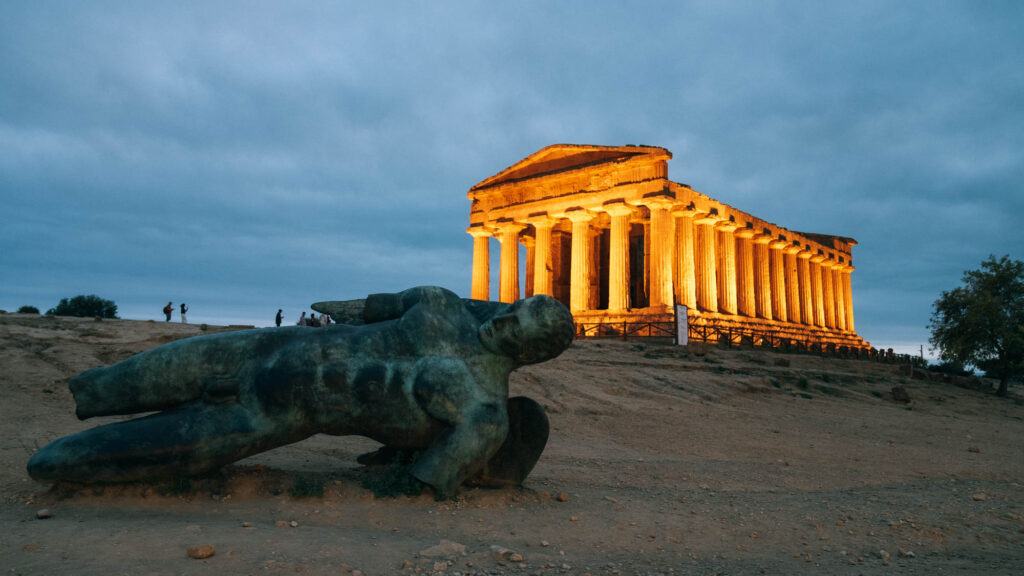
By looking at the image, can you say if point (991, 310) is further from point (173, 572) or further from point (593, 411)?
point (173, 572)

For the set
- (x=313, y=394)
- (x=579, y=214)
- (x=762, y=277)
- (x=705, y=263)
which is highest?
(x=579, y=214)

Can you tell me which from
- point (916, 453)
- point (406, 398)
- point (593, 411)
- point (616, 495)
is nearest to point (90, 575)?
point (406, 398)

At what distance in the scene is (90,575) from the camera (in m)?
2.49

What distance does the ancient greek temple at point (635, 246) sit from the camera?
27.7m

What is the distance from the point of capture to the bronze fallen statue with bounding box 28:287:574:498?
360 centimetres

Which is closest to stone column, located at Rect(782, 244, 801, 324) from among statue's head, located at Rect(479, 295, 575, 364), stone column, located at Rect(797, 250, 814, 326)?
stone column, located at Rect(797, 250, 814, 326)

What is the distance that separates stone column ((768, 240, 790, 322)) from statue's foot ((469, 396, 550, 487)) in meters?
34.5

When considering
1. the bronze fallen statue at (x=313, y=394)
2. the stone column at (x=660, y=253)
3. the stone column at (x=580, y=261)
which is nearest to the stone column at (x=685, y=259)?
the stone column at (x=660, y=253)

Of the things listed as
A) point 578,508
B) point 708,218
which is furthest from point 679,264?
point 578,508

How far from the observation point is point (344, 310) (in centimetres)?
476

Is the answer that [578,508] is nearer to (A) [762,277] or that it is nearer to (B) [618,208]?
(B) [618,208]

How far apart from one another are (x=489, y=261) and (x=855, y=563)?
31611 mm

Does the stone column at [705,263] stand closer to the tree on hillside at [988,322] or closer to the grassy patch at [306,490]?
the tree on hillside at [988,322]

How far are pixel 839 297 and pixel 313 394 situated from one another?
47.0 metres
